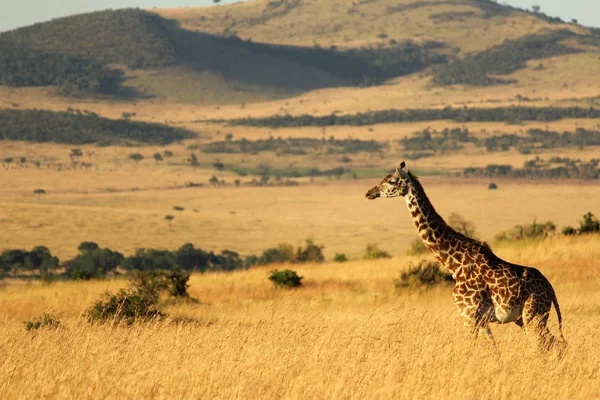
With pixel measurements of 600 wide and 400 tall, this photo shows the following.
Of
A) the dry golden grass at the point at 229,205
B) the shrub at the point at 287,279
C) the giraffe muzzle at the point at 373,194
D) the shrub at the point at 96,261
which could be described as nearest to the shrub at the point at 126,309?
the giraffe muzzle at the point at 373,194

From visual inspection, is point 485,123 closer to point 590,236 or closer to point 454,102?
point 454,102

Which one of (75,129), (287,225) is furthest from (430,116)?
(287,225)

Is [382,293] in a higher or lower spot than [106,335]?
lower

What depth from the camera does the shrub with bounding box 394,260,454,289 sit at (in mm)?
20922

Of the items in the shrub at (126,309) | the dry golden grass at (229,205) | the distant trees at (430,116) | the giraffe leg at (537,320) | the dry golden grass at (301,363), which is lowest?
the dry golden grass at (229,205)

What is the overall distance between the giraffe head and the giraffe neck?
0.40 feet

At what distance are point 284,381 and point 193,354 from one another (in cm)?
136

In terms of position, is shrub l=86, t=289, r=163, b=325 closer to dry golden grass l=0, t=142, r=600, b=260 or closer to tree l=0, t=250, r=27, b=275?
tree l=0, t=250, r=27, b=275

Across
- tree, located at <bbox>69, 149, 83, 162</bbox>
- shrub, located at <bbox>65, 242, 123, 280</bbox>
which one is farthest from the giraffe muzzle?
tree, located at <bbox>69, 149, 83, 162</bbox>

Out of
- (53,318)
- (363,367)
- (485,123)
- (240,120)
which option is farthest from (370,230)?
(240,120)

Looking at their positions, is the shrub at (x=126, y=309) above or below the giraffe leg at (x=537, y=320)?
below

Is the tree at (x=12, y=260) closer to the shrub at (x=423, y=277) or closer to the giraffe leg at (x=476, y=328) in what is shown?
the shrub at (x=423, y=277)

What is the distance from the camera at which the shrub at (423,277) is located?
2092 cm

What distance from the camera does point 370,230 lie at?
67.0 m
